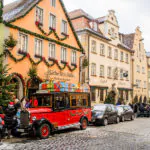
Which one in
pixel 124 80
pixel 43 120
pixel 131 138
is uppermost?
pixel 124 80

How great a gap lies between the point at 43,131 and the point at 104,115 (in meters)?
7.33

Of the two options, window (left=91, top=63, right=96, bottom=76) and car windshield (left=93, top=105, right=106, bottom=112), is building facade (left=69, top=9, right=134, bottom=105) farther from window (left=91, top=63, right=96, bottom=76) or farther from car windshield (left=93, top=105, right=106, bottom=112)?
car windshield (left=93, top=105, right=106, bottom=112)

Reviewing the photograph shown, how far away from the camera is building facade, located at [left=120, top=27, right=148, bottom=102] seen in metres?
43.0

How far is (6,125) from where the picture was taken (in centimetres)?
1286

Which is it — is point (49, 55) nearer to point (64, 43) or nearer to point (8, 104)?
point (64, 43)

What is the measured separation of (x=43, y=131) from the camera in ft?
41.0

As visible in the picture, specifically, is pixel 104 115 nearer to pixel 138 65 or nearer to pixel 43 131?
pixel 43 131

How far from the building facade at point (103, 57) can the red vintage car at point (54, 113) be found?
12.4 m

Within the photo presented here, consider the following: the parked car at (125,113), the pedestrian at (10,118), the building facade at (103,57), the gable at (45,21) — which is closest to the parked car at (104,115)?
the parked car at (125,113)

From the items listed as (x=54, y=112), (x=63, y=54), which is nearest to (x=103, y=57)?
(x=63, y=54)

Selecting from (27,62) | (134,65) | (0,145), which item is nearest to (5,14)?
(27,62)

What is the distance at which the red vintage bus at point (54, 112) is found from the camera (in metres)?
12.4

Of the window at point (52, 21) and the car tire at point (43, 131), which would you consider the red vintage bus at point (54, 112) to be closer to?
the car tire at point (43, 131)

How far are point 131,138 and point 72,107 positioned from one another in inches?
154
